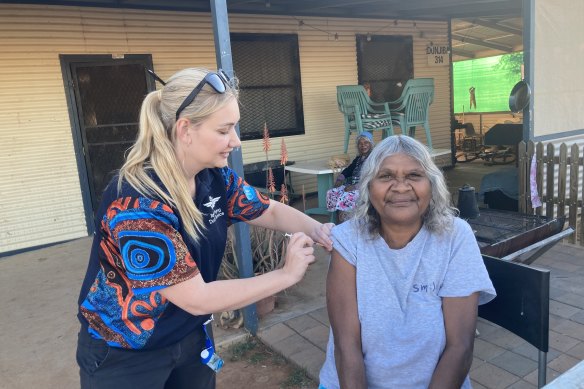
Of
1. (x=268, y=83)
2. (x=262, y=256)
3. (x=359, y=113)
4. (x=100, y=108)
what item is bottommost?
(x=262, y=256)

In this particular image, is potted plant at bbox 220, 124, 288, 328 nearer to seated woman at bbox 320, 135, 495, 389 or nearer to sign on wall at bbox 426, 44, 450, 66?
seated woman at bbox 320, 135, 495, 389

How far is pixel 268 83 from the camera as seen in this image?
24.2 ft

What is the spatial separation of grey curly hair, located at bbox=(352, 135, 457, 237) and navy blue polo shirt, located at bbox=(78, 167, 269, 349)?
56 centimetres

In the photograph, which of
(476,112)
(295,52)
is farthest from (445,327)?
(476,112)

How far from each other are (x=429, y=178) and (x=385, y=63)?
7.44 m

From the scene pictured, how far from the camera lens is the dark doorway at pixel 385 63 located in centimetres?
837

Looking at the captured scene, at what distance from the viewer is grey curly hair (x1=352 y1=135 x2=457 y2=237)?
1743 millimetres

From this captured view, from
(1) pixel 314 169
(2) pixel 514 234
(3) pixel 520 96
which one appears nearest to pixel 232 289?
(2) pixel 514 234

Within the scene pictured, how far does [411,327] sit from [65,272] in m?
4.28

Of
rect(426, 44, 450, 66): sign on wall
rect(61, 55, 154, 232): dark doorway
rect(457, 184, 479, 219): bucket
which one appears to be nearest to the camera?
rect(457, 184, 479, 219): bucket

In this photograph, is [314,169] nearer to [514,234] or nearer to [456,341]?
[514,234]

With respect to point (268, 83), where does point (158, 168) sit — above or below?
below

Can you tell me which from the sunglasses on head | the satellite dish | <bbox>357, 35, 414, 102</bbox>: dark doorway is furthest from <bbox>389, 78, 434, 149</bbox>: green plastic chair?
the sunglasses on head

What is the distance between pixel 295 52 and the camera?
7523 millimetres
